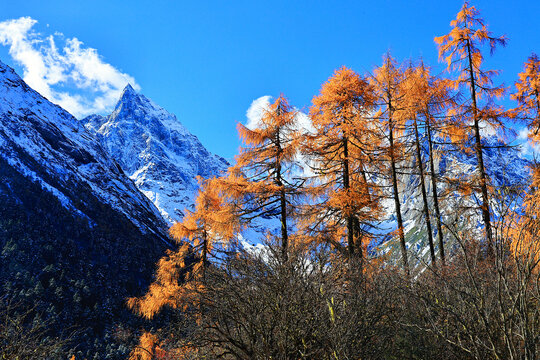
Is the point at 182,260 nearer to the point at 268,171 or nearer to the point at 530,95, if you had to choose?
the point at 268,171

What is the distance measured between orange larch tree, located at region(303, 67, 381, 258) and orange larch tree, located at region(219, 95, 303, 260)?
0.88 meters

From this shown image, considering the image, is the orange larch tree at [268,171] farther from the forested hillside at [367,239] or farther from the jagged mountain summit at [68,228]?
the jagged mountain summit at [68,228]

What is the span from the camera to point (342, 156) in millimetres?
11008

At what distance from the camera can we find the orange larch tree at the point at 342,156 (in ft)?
34.0

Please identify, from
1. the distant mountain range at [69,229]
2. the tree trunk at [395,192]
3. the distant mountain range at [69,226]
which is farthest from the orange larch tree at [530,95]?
the distant mountain range at [69,229]

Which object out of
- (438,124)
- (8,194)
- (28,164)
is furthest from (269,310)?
(28,164)

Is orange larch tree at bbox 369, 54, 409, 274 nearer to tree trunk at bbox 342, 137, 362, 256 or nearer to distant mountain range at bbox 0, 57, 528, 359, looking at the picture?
tree trunk at bbox 342, 137, 362, 256

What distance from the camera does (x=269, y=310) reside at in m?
5.83

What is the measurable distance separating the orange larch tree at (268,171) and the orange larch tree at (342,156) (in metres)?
0.88

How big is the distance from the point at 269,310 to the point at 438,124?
10.1 m

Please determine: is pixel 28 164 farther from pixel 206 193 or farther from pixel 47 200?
pixel 206 193

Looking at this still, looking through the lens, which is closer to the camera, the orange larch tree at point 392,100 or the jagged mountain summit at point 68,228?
the orange larch tree at point 392,100

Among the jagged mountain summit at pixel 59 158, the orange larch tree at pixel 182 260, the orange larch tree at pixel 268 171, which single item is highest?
the jagged mountain summit at pixel 59 158

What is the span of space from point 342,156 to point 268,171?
2.91m
